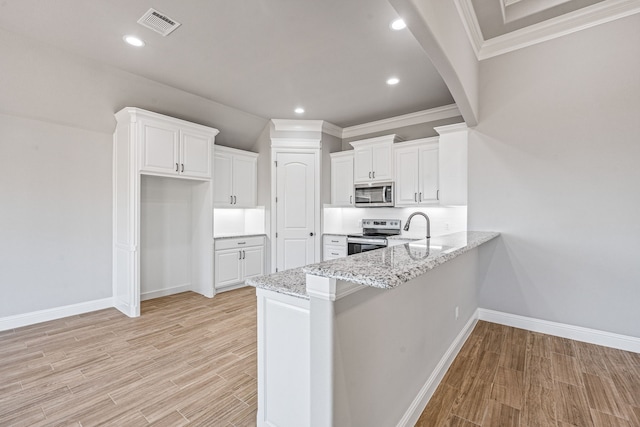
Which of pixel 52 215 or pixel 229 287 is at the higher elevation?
pixel 52 215

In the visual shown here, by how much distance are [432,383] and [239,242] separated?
354 cm

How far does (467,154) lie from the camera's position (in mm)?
3592

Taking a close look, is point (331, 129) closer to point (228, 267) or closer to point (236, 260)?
point (236, 260)

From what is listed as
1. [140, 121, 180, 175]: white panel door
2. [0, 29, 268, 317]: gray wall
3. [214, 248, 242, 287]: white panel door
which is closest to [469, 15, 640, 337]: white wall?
[214, 248, 242, 287]: white panel door

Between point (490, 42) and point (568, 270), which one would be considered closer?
point (568, 270)

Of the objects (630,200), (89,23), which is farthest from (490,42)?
(89,23)

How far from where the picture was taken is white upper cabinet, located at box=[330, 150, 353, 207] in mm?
5164

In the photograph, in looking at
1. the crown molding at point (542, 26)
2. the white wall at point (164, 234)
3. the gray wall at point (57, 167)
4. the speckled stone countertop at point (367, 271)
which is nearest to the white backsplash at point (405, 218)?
the crown molding at point (542, 26)

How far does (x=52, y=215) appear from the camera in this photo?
3.50m

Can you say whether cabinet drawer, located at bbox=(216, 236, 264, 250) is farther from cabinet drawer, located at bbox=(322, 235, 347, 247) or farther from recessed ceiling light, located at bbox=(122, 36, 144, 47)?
recessed ceiling light, located at bbox=(122, 36, 144, 47)

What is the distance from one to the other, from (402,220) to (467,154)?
1583mm

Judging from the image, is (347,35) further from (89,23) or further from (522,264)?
(522,264)

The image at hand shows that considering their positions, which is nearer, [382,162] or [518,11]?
[518,11]

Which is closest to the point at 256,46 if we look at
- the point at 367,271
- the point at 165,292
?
the point at 367,271
